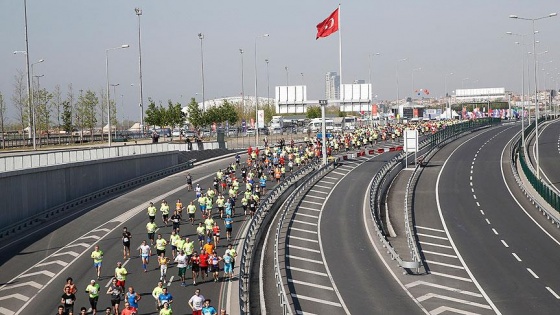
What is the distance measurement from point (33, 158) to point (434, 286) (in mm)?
23999

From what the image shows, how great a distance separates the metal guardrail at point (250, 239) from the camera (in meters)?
23.7

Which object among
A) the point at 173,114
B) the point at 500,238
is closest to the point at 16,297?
the point at 500,238

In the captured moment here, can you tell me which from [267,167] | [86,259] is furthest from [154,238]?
[267,167]

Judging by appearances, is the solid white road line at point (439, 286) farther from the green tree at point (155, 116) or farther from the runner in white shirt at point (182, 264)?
the green tree at point (155, 116)

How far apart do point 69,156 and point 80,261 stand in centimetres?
1645

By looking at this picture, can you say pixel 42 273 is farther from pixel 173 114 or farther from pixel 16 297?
pixel 173 114

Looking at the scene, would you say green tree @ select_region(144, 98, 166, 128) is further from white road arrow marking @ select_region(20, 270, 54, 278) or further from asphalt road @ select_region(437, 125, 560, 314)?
white road arrow marking @ select_region(20, 270, 54, 278)

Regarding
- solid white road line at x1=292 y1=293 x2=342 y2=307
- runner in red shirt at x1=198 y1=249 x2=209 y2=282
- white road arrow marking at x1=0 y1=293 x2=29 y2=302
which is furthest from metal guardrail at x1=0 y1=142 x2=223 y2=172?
solid white road line at x1=292 y1=293 x2=342 y2=307

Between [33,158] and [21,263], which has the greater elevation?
[33,158]

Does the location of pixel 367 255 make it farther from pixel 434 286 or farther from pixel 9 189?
pixel 9 189

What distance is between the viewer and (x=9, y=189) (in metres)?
37.1

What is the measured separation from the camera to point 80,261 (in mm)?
30547

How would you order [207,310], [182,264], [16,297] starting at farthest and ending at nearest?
[182,264], [16,297], [207,310]

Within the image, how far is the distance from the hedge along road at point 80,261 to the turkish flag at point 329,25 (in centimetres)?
1787
